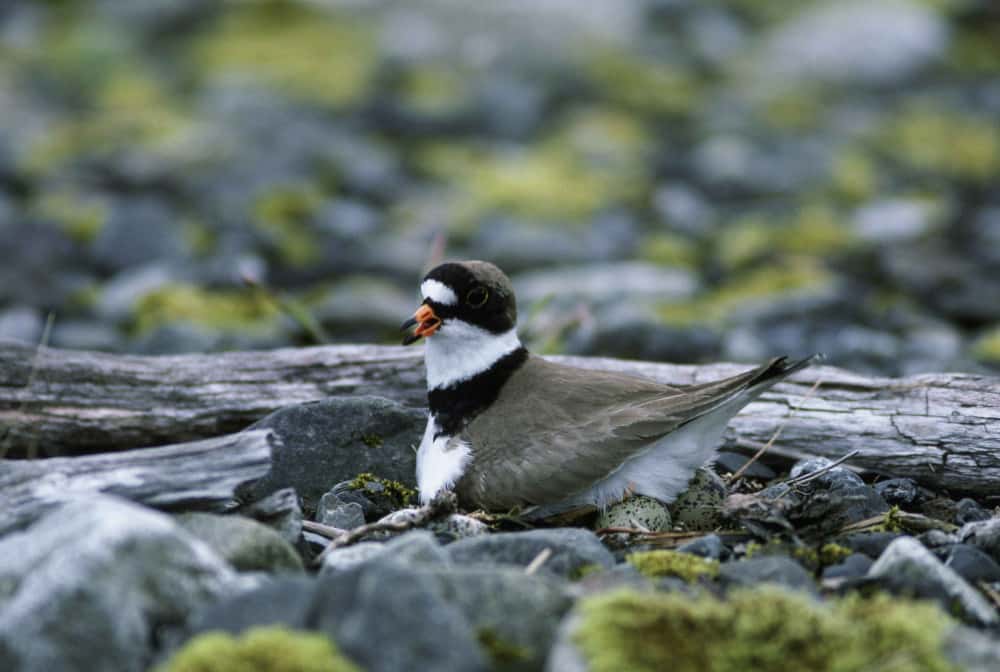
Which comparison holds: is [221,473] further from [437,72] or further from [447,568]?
[437,72]

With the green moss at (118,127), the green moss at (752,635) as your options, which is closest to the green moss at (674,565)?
the green moss at (752,635)

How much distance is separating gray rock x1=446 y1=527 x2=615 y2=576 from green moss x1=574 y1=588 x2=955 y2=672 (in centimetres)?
61

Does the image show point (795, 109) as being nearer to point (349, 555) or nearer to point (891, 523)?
point (891, 523)

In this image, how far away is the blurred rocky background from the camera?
10.5m

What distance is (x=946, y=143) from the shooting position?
15.0m

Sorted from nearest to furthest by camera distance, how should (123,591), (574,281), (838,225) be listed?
1. (123,591)
2. (574,281)
3. (838,225)

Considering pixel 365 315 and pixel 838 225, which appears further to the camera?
pixel 838 225

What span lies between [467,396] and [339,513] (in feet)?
3.16

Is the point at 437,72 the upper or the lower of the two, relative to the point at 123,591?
upper

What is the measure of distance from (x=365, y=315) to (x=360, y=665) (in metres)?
6.95

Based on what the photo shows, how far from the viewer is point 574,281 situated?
1111cm

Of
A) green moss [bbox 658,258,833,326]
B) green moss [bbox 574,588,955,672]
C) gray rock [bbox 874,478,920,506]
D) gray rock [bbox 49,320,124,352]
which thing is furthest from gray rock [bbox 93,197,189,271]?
green moss [bbox 574,588,955,672]

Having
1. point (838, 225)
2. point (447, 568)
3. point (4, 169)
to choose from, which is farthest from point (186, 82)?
point (447, 568)

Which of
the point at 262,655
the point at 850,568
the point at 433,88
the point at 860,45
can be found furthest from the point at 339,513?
the point at 860,45
